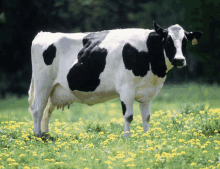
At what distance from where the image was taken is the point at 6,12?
70.8 feet

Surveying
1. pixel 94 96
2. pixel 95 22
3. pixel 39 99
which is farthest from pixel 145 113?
pixel 95 22

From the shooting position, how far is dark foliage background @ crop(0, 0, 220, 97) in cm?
2208

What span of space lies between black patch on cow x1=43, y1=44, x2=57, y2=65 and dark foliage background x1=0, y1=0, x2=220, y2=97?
15553mm

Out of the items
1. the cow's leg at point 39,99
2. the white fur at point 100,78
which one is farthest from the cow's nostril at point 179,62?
the cow's leg at point 39,99

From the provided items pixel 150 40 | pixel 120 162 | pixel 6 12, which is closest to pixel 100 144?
pixel 120 162

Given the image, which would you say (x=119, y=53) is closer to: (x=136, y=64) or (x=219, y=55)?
(x=136, y=64)

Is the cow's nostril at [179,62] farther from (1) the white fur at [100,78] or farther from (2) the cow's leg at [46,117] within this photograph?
(2) the cow's leg at [46,117]

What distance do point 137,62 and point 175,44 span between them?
82cm

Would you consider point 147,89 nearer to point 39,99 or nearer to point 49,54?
point 49,54

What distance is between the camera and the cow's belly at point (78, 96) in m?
6.62

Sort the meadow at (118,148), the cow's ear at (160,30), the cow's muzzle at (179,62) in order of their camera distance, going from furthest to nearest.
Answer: the cow's ear at (160,30) < the cow's muzzle at (179,62) < the meadow at (118,148)

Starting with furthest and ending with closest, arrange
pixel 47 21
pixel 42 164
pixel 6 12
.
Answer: pixel 47 21 → pixel 6 12 → pixel 42 164

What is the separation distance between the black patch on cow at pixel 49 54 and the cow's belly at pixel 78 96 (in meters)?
0.58

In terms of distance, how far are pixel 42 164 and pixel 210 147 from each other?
8.96 ft
